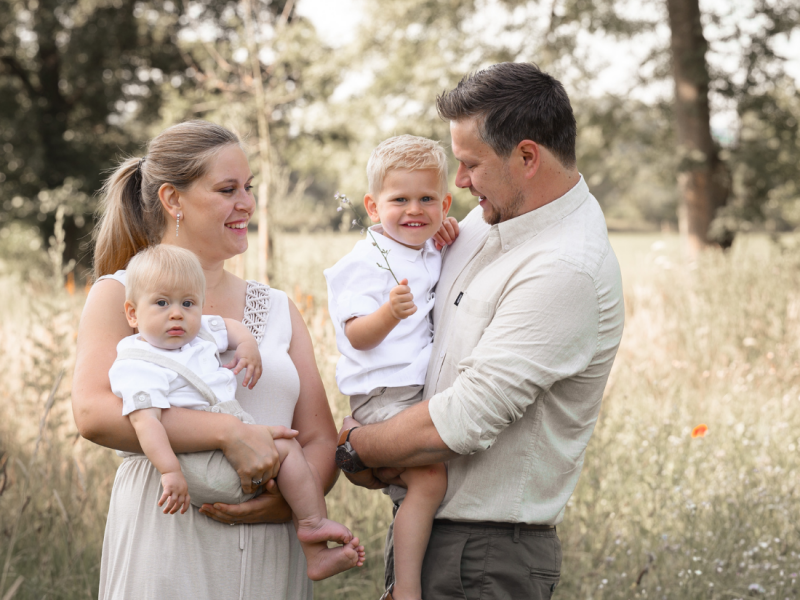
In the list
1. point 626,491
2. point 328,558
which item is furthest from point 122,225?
point 626,491

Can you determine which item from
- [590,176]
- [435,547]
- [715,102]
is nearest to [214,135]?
[435,547]

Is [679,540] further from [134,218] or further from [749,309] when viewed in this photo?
[749,309]

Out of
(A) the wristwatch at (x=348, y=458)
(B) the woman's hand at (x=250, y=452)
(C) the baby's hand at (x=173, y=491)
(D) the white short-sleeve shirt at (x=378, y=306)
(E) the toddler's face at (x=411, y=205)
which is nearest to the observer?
(C) the baby's hand at (x=173, y=491)

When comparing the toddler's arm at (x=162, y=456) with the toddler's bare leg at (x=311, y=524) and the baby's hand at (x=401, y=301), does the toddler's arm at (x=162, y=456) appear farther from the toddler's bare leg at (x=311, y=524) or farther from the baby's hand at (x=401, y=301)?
the baby's hand at (x=401, y=301)

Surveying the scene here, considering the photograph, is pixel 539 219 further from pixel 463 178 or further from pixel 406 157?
pixel 406 157

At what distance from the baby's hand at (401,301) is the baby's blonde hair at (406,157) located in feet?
1.57

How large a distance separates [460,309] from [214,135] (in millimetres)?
977

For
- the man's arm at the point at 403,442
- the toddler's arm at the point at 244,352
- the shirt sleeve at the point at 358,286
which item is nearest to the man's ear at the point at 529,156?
the shirt sleeve at the point at 358,286

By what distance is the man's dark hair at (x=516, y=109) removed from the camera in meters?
2.12

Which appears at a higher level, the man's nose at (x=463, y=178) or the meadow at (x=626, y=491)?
the man's nose at (x=463, y=178)

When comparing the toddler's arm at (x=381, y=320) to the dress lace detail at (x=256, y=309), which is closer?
the toddler's arm at (x=381, y=320)

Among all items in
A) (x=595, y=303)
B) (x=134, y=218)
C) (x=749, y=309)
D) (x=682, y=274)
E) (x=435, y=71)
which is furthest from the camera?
(x=435, y=71)

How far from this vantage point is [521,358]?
1906 mm

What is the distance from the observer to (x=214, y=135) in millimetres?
2299
